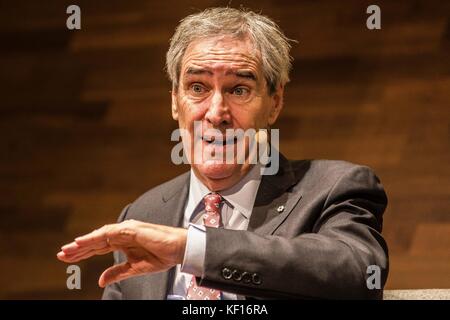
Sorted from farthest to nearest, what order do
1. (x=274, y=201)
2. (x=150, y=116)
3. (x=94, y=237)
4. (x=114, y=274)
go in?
(x=150, y=116) < (x=274, y=201) < (x=114, y=274) < (x=94, y=237)

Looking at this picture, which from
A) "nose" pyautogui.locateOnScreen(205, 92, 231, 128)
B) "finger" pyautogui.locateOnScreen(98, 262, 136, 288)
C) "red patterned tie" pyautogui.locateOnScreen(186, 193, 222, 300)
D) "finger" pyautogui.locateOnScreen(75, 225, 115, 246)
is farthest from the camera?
"nose" pyautogui.locateOnScreen(205, 92, 231, 128)

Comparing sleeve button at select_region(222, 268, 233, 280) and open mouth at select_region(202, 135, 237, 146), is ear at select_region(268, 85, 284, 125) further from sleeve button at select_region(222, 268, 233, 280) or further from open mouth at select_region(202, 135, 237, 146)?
sleeve button at select_region(222, 268, 233, 280)

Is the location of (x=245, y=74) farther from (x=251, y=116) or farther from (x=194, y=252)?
(x=194, y=252)

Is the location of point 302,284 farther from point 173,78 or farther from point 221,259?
point 173,78

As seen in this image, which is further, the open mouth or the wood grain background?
the wood grain background

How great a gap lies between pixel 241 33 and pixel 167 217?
48cm

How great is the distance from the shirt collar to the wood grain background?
810 mm

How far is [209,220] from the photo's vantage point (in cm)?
179

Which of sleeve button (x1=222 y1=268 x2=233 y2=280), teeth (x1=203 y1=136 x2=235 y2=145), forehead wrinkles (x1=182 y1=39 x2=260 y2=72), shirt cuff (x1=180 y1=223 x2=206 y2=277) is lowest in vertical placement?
sleeve button (x1=222 y1=268 x2=233 y2=280)

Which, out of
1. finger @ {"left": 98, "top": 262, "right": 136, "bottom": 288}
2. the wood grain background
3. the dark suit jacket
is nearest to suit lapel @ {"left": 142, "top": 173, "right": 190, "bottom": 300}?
the dark suit jacket

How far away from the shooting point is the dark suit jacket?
1415mm

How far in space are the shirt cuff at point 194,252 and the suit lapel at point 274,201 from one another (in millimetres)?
319

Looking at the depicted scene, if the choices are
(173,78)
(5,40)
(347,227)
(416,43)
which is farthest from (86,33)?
(347,227)

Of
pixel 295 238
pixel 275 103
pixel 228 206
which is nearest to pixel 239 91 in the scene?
pixel 275 103
